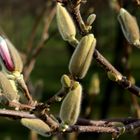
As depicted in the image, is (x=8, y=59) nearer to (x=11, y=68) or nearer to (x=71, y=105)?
(x=11, y=68)

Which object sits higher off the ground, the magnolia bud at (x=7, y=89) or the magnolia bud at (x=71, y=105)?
the magnolia bud at (x=7, y=89)

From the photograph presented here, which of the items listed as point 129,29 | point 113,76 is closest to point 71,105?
point 113,76

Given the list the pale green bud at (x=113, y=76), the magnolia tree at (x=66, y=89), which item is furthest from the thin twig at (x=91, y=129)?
the pale green bud at (x=113, y=76)

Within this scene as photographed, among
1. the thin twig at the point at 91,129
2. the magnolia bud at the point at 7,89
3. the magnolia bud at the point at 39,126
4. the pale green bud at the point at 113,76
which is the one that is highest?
the magnolia bud at the point at 7,89

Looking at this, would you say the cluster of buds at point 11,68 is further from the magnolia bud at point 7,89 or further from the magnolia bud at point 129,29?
the magnolia bud at point 129,29

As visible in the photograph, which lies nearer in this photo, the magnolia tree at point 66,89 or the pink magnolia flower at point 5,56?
the magnolia tree at point 66,89

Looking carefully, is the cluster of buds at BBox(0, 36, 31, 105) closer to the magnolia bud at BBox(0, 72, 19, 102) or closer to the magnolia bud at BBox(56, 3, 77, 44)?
the magnolia bud at BBox(0, 72, 19, 102)
